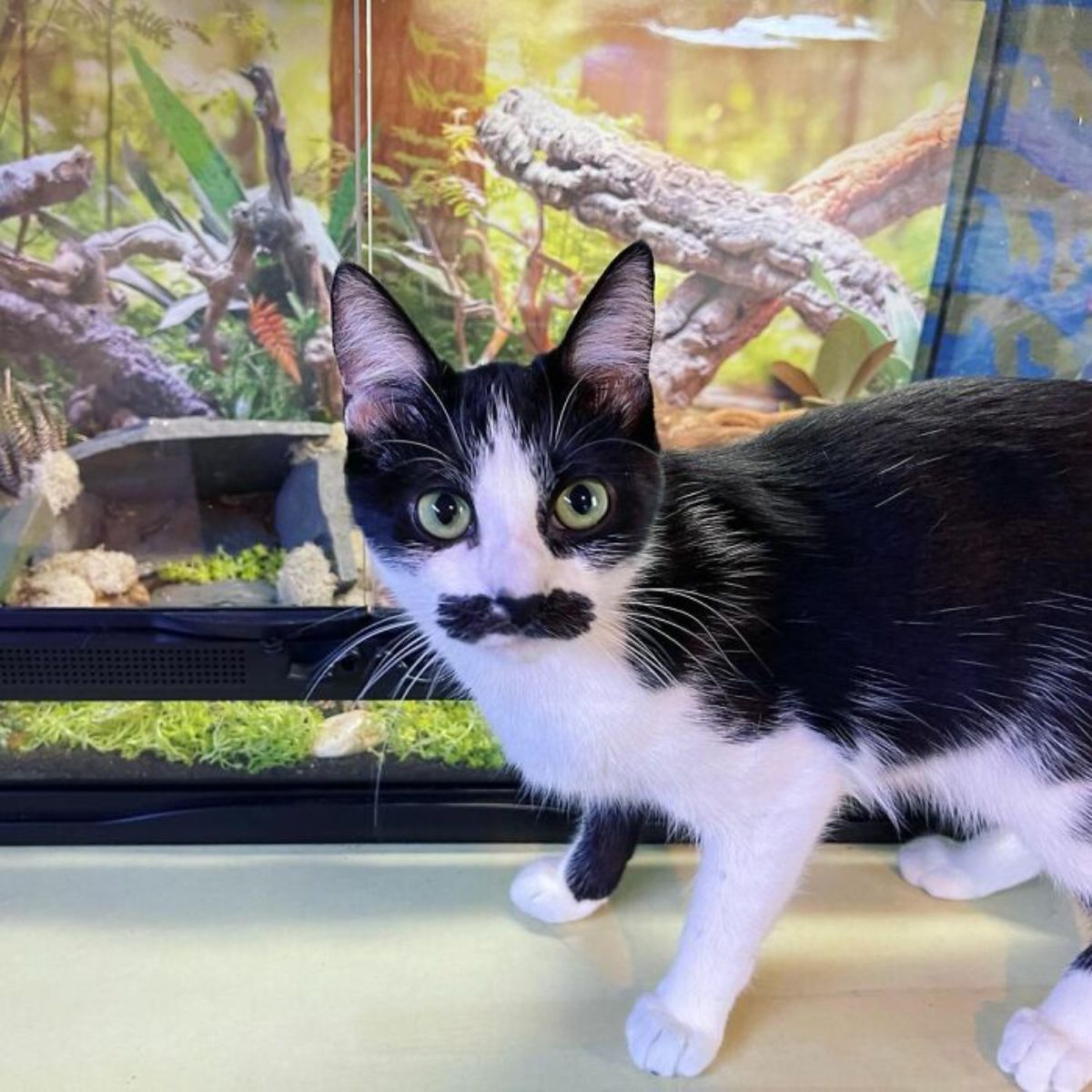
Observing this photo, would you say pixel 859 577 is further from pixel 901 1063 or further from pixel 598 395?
pixel 901 1063

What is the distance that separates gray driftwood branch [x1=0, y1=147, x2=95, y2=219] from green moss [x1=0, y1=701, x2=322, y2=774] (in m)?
0.53

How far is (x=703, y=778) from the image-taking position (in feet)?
2.41

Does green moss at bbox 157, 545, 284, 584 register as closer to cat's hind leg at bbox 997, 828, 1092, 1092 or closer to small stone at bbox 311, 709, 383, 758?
small stone at bbox 311, 709, 383, 758

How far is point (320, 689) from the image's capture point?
3.37 ft

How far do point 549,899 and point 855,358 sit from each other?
0.69m

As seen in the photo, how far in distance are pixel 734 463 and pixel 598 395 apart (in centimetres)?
17

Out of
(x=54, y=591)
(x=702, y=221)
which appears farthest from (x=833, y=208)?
(x=54, y=591)

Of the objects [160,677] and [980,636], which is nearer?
[980,636]

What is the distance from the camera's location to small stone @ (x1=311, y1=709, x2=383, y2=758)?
1.09 meters

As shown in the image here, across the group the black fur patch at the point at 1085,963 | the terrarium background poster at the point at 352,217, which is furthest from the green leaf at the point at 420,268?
the black fur patch at the point at 1085,963

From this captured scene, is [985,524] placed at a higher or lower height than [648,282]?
lower

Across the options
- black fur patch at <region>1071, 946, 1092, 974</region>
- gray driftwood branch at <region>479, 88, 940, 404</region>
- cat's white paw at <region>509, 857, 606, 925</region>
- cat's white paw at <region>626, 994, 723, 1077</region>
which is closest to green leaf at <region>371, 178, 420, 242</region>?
gray driftwood branch at <region>479, 88, 940, 404</region>

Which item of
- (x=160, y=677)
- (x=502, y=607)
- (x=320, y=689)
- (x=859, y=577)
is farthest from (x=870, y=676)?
(x=160, y=677)

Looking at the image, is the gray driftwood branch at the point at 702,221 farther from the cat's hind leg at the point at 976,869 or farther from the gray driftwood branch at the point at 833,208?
the cat's hind leg at the point at 976,869
